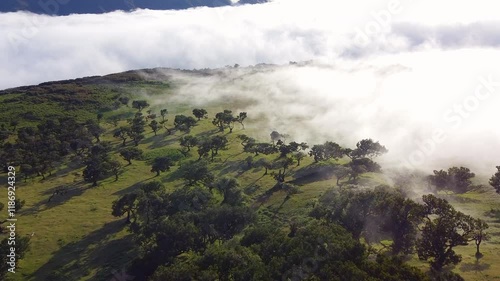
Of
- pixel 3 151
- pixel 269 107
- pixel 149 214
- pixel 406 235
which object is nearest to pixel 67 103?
pixel 3 151

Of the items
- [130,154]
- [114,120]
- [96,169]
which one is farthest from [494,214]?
[114,120]

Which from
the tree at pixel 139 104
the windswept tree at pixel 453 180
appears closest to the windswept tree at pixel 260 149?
the windswept tree at pixel 453 180

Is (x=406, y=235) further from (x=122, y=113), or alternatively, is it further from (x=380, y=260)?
(x=122, y=113)

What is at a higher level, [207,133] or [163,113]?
[163,113]

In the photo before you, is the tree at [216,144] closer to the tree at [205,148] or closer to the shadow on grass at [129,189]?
the tree at [205,148]

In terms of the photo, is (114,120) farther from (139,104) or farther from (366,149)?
(366,149)

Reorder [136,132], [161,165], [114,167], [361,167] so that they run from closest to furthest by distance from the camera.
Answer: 1. [361,167]
2. [161,165]
3. [114,167]
4. [136,132]
